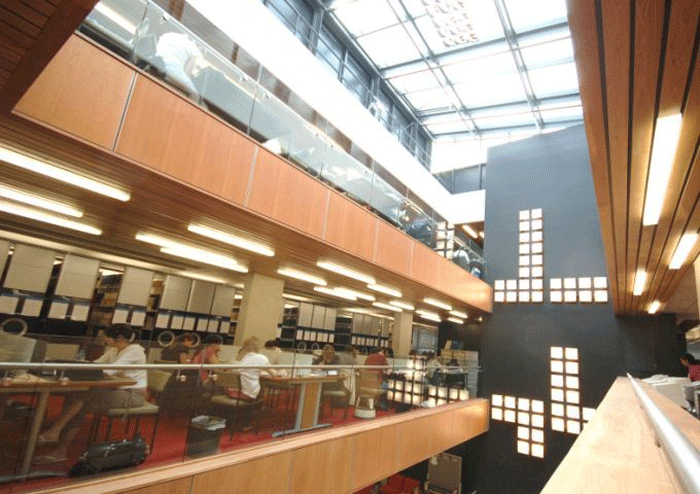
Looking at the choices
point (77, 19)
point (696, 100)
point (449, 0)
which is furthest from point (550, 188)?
point (77, 19)

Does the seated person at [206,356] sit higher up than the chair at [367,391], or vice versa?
the seated person at [206,356]

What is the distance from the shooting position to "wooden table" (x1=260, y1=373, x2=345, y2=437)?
15.4 feet

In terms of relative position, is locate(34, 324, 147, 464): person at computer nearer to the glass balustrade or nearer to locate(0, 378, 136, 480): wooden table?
locate(0, 378, 136, 480): wooden table

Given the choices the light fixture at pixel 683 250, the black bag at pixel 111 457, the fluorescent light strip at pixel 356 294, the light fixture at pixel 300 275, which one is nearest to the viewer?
the black bag at pixel 111 457

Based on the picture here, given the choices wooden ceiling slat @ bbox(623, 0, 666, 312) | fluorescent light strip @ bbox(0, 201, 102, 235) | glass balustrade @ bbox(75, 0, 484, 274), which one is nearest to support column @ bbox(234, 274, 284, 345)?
fluorescent light strip @ bbox(0, 201, 102, 235)

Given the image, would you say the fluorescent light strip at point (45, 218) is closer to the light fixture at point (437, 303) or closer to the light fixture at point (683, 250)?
the light fixture at point (437, 303)

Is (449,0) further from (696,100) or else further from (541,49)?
(696,100)

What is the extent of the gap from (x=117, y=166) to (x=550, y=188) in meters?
11.6

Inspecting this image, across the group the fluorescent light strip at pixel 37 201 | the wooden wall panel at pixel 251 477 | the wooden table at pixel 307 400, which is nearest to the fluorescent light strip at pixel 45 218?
the fluorescent light strip at pixel 37 201

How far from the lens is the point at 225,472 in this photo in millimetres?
3734

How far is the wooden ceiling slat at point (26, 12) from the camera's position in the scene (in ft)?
5.75

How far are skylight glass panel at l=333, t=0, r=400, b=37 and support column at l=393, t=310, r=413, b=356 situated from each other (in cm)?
849

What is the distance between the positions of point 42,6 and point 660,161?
11.9ft

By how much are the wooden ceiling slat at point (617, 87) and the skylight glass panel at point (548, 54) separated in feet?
29.2
